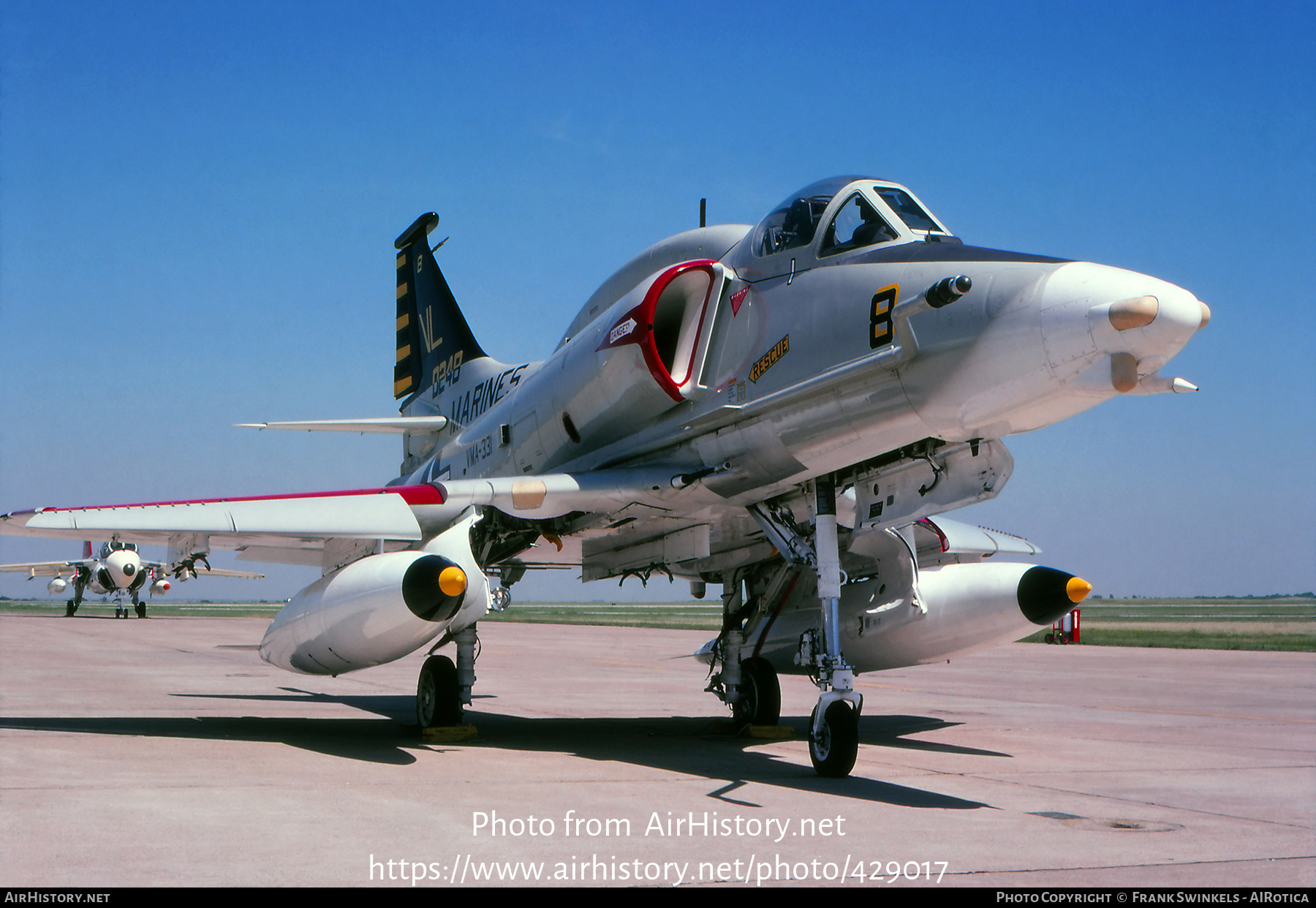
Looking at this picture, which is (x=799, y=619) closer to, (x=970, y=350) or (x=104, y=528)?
(x=970, y=350)

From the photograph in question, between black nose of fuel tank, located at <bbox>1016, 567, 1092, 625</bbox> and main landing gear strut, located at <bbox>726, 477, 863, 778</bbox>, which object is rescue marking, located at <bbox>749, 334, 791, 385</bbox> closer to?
main landing gear strut, located at <bbox>726, 477, 863, 778</bbox>

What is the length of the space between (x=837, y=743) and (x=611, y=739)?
3272 millimetres

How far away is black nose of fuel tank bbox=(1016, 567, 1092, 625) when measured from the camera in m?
9.91

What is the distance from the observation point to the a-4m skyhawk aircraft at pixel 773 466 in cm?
664

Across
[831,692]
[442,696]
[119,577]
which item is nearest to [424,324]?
[442,696]

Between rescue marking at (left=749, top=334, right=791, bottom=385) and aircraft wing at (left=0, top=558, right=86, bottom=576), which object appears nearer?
rescue marking at (left=749, top=334, right=791, bottom=385)

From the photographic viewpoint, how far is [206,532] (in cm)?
936

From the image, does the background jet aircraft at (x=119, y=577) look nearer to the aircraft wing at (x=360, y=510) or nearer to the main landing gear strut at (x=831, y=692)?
the aircraft wing at (x=360, y=510)

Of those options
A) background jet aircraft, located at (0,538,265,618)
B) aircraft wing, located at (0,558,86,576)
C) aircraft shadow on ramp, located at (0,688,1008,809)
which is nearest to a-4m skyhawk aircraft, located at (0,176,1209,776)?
aircraft shadow on ramp, located at (0,688,1008,809)

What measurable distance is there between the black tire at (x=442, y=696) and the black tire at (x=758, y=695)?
2.67m

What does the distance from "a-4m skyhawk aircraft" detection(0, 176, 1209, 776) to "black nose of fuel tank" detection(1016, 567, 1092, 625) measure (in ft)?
0.07

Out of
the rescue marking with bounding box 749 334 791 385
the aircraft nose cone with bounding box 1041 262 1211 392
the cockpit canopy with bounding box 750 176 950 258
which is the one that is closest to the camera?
the aircraft nose cone with bounding box 1041 262 1211 392

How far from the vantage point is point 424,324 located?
16172 millimetres
